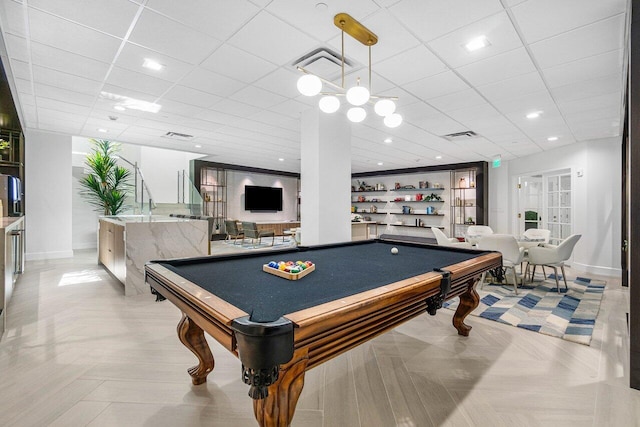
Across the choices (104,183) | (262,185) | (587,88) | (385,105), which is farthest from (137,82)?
(262,185)

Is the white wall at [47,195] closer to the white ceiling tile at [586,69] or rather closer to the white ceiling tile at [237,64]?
the white ceiling tile at [237,64]

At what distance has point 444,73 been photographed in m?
3.16

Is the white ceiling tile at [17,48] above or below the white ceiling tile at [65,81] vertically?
below

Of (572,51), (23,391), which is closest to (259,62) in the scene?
(572,51)

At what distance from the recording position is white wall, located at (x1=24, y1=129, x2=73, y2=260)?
5926 mm

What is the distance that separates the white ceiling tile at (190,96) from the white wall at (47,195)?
3.70m

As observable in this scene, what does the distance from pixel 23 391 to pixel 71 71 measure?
9.99ft

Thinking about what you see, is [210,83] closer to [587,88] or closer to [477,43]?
[477,43]

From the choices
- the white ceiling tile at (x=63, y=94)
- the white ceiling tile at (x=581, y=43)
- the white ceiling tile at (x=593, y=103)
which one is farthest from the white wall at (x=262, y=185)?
the white ceiling tile at (x=581, y=43)

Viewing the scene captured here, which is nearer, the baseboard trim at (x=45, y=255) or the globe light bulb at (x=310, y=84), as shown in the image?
the globe light bulb at (x=310, y=84)

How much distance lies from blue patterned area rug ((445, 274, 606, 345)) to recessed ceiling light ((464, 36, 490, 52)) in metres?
2.65

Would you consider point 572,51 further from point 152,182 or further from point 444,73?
point 152,182

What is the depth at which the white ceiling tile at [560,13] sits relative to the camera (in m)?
2.08

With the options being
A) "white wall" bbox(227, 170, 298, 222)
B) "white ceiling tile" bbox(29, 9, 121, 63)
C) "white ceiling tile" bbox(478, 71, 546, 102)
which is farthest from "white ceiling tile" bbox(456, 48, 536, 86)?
"white wall" bbox(227, 170, 298, 222)
